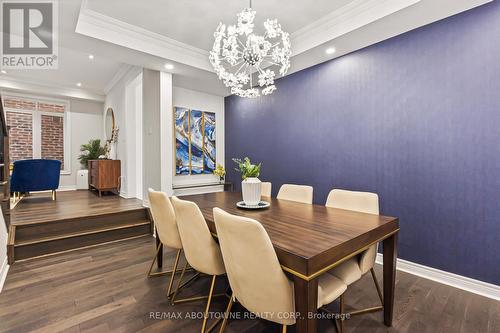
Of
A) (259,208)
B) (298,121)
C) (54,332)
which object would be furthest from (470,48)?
(54,332)

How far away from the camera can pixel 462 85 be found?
2.18 meters

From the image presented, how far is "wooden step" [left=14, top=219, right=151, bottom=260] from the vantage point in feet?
9.00

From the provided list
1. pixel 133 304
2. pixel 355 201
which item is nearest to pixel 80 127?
pixel 133 304

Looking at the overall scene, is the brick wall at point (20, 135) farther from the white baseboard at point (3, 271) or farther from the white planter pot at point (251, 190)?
the white planter pot at point (251, 190)

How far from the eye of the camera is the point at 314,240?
1217 mm

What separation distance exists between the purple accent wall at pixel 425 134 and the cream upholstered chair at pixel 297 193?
898 millimetres

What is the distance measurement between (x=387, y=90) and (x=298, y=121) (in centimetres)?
128

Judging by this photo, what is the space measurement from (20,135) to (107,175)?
2.97 meters

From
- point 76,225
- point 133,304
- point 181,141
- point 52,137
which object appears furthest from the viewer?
point 52,137

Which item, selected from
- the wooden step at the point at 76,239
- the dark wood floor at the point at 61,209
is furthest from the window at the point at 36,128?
the wooden step at the point at 76,239

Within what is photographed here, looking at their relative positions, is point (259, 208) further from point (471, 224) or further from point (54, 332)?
point (471, 224)

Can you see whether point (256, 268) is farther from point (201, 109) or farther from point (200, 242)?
point (201, 109)

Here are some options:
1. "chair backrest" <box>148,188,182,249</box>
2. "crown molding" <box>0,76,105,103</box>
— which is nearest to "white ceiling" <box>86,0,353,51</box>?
"chair backrest" <box>148,188,182,249</box>

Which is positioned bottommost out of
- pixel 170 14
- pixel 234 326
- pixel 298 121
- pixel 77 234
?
pixel 234 326
